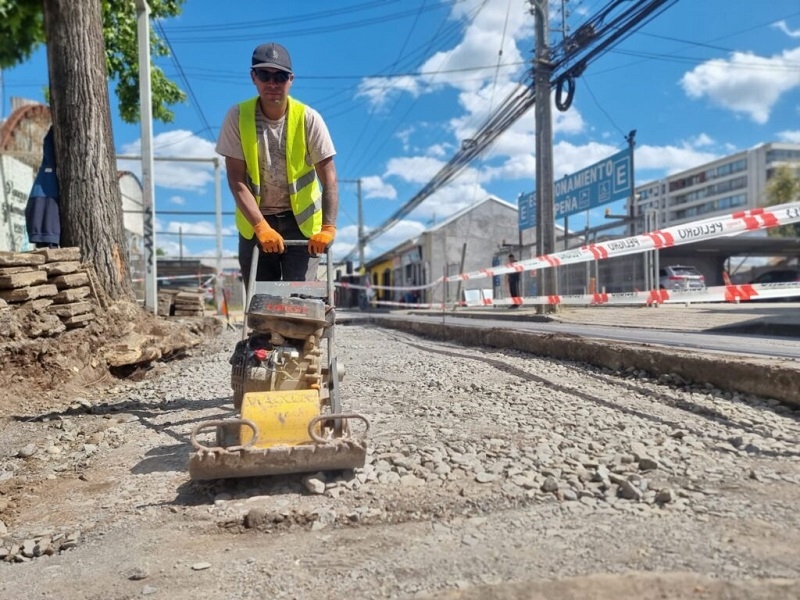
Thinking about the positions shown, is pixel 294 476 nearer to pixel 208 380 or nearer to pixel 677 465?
pixel 677 465

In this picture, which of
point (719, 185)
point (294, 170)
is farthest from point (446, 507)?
point (719, 185)

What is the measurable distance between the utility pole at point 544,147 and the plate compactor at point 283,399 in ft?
32.1

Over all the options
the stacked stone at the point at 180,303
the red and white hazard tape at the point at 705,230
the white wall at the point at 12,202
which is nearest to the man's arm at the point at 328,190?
the red and white hazard tape at the point at 705,230

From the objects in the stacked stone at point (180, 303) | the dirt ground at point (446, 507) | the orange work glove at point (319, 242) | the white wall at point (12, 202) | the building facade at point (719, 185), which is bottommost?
the dirt ground at point (446, 507)

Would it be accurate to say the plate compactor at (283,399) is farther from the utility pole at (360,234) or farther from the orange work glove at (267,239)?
the utility pole at (360,234)

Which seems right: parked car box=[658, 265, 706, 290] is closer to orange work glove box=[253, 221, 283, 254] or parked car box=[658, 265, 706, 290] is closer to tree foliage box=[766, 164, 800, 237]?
orange work glove box=[253, 221, 283, 254]

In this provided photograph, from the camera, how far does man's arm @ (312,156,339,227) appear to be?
309 centimetres

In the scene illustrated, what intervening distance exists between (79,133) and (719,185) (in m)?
107

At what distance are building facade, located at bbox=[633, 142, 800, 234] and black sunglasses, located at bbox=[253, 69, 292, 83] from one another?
7935cm

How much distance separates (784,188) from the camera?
134ft

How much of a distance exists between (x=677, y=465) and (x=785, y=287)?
5503mm

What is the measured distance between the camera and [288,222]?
321 centimetres

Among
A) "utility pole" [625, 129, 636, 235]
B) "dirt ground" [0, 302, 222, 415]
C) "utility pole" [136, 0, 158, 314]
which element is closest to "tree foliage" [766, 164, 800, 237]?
"utility pole" [625, 129, 636, 235]

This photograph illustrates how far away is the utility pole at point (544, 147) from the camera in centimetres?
1202
